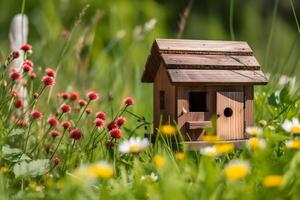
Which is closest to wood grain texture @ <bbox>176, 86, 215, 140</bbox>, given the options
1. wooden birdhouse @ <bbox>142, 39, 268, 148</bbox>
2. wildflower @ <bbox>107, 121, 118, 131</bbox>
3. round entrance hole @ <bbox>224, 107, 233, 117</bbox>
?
wooden birdhouse @ <bbox>142, 39, 268, 148</bbox>

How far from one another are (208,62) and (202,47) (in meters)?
0.12

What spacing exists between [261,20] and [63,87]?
12.5 m

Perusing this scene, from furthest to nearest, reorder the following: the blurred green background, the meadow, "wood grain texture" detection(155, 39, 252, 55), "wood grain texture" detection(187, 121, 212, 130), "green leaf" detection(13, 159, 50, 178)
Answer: the blurred green background, "wood grain texture" detection(155, 39, 252, 55), "wood grain texture" detection(187, 121, 212, 130), "green leaf" detection(13, 159, 50, 178), the meadow

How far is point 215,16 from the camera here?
15.4 metres

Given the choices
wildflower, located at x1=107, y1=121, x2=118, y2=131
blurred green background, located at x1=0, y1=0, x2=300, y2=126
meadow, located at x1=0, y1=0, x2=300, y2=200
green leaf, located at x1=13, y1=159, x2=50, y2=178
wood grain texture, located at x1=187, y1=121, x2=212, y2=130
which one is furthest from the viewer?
blurred green background, located at x1=0, y1=0, x2=300, y2=126

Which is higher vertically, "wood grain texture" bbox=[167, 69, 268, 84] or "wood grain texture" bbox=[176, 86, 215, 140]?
"wood grain texture" bbox=[167, 69, 268, 84]

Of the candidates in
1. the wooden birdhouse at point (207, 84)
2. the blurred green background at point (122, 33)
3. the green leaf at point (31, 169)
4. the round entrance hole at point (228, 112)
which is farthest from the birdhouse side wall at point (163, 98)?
the blurred green background at point (122, 33)

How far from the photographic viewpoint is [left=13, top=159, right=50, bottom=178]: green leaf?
6.79ft

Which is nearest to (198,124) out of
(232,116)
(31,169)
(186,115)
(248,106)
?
(186,115)

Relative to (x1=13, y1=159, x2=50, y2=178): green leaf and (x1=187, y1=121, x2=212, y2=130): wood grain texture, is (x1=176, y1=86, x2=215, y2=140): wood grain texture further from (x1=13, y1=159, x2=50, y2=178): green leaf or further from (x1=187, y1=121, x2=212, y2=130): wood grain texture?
(x1=13, y1=159, x2=50, y2=178): green leaf

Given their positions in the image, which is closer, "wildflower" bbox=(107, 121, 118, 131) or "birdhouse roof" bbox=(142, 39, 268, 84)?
"wildflower" bbox=(107, 121, 118, 131)

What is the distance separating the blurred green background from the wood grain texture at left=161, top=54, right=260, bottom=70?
61cm

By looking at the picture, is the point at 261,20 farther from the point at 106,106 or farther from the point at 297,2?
the point at 106,106

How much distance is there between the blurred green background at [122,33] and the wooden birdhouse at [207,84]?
0.65 meters
